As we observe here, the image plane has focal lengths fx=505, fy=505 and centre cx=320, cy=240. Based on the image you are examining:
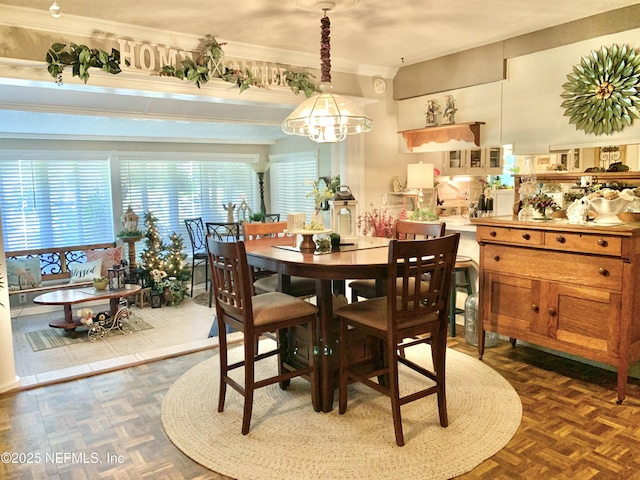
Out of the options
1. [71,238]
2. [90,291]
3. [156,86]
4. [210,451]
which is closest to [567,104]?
[156,86]

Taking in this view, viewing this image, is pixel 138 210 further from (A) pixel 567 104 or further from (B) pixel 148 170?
(A) pixel 567 104

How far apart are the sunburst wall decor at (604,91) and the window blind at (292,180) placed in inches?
149

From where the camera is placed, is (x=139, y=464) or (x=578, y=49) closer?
(x=139, y=464)

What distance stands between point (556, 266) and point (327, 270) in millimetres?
1559

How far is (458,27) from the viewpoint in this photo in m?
3.61

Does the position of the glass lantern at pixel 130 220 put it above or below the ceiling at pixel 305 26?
below

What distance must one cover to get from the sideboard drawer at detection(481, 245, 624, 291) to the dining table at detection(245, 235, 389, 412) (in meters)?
0.84

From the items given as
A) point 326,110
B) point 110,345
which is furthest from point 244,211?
point 326,110

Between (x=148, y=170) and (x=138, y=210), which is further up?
(x=148, y=170)

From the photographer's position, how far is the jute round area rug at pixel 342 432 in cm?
230

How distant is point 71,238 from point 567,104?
19.7ft

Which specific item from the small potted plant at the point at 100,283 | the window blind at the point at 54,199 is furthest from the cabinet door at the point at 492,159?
the window blind at the point at 54,199

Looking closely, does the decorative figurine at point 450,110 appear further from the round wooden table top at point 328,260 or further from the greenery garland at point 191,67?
the round wooden table top at point 328,260

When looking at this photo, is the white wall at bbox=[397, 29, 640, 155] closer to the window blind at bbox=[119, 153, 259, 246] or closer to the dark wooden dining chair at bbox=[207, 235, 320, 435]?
the dark wooden dining chair at bbox=[207, 235, 320, 435]
